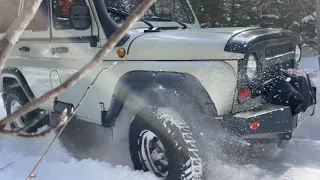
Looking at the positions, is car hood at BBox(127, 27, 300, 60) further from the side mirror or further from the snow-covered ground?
the snow-covered ground

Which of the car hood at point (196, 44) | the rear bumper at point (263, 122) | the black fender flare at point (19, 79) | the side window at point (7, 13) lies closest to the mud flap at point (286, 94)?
the rear bumper at point (263, 122)

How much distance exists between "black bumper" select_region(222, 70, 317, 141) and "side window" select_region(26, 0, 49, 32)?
94.7 inches

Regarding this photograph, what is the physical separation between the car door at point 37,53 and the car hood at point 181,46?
4.30ft

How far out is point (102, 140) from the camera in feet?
16.2

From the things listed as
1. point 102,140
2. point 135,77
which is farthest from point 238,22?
point 135,77

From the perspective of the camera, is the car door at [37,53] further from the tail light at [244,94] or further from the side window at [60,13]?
the tail light at [244,94]

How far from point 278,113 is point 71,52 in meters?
2.23

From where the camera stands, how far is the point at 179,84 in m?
3.40

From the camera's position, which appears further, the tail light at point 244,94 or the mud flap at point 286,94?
the mud flap at point 286,94

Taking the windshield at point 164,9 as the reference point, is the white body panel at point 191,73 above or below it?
below

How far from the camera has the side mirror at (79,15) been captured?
3574 mm

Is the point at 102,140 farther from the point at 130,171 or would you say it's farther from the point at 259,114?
the point at 259,114

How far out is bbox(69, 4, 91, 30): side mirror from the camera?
141 inches

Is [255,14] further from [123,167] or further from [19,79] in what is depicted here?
[123,167]
